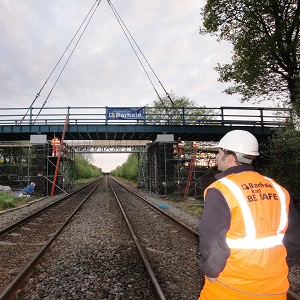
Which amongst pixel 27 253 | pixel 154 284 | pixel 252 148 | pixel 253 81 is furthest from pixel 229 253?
pixel 253 81

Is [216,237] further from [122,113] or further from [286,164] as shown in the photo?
[122,113]

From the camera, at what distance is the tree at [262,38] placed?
51.2 feet

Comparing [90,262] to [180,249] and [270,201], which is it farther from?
[270,201]

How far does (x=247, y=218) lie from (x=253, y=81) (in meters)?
18.3

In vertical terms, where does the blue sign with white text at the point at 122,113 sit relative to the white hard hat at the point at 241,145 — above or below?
above

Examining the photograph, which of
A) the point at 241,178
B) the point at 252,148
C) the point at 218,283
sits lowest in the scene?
the point at 218,283

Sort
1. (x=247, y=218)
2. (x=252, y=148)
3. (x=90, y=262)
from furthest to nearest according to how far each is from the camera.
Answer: (x=90, y=262)
(x=252, y=148)
(x=247, y=218)

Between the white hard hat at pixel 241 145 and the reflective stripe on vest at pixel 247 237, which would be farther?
the white hard hat at pixel 241 145

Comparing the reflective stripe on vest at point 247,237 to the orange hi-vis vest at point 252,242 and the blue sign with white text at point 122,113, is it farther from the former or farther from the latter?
the blue sign with white text at point 122,113

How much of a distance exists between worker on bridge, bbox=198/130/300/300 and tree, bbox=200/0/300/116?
15403mm

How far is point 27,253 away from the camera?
19.0ft

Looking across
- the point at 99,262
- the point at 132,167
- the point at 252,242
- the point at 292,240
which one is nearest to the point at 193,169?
the point at 99,262

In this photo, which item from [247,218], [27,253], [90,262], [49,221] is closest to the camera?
[247,218]

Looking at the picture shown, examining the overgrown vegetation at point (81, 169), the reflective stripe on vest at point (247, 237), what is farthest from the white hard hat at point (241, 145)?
the overgrown vegetation at point (81, 169)
